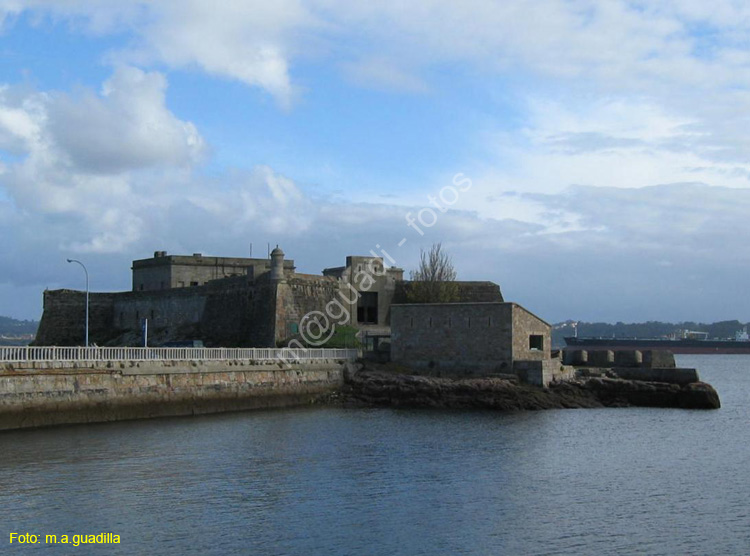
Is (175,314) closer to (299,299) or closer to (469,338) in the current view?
(299,299)

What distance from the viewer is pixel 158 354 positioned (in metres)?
39.0

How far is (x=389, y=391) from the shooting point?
46.1m

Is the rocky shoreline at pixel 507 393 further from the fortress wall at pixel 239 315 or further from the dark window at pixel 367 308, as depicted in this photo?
the dark window at pixel 367 308

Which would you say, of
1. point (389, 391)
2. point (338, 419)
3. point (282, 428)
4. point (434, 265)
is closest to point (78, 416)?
point (282, 428)

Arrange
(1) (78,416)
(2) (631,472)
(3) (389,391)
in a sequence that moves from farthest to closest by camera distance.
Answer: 1. (3) (389,391)
2. (1) (78,416)
3. (2) (631,472)

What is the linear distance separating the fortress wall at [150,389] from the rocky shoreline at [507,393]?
234 centimetres

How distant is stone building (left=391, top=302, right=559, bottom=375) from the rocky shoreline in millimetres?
1459

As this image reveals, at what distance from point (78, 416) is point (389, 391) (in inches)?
683

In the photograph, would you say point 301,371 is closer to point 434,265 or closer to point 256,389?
point 256,389

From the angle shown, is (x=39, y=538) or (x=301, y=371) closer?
(x=39, y=538)

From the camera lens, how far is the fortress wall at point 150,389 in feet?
106

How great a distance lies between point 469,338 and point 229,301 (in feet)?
64.5

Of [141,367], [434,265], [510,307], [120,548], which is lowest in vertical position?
[120,548]

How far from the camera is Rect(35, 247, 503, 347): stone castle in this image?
56.5 metres
